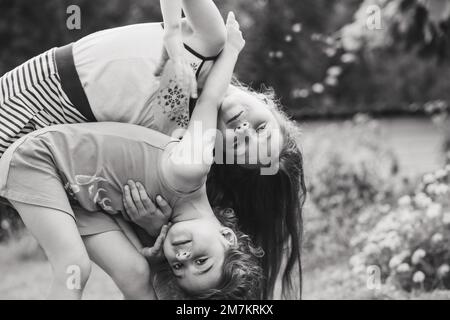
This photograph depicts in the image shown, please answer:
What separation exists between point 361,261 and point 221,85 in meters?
1.44

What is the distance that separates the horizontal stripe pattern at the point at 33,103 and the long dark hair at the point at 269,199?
0.53 m

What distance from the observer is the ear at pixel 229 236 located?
2168 millimetres

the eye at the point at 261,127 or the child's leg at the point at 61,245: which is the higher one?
the eye at the point at 261,127

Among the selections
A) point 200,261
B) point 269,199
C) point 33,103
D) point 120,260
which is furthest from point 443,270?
point 33,103

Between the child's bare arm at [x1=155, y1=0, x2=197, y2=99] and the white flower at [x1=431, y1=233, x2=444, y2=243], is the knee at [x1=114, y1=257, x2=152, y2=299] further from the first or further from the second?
the white flower at [x1=431, y1=233, x2=444, y2=243]

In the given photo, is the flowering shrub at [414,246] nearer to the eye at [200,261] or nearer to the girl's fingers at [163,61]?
the eye at [200,261]

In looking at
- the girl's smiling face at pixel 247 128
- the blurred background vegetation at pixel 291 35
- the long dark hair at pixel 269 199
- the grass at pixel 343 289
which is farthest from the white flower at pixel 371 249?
the girl's smiling face at pixel 247 128

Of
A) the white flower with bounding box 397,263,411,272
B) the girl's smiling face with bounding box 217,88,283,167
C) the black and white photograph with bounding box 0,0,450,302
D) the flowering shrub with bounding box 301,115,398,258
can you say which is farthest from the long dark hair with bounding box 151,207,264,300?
the flowering shrub with bounding box 301,115,398,258

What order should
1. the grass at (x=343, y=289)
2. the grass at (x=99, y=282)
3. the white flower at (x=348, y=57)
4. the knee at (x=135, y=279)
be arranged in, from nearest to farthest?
1. the knee at (x=135, y=279)
2. the grass at (x=343, y=289)
3. the grass at (x=99, y=282)
4. the white flower at (x=348, y=57)

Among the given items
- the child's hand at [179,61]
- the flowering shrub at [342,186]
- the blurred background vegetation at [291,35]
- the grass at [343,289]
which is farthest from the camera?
the blurred background vegetation at [291,35]

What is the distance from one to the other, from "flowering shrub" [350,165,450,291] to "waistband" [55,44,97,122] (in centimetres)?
152

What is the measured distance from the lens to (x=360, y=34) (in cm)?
554

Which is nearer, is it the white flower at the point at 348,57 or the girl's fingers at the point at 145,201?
the girl's fingers at the point at 145,201
